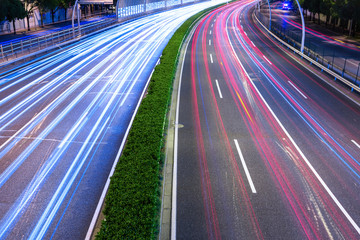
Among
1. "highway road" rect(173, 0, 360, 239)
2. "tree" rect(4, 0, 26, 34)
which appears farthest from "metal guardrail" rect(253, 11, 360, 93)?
"tree" rect(4, 0, 26, 34)

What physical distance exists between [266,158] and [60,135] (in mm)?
9390

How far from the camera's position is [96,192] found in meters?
10.7

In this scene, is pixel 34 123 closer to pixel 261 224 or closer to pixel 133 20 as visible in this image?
pixel 261 224

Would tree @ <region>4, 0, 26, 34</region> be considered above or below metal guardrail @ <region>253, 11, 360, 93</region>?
above

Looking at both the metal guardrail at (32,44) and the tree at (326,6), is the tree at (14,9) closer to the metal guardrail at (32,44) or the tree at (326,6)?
the metal guardrail at (32,44)

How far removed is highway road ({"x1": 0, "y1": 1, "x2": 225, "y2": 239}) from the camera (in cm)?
959

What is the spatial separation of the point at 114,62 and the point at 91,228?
23521 millimetres

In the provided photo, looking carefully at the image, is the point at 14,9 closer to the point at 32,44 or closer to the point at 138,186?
the point at 32,44

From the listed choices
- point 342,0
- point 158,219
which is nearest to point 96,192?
point 158,219

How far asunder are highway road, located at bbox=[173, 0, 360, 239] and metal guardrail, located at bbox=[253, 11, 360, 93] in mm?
1041

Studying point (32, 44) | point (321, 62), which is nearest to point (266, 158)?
point (321, 62)

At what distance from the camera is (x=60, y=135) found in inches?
584

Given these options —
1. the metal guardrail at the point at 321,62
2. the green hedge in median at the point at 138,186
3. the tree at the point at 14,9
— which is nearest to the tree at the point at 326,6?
the metal guardrail at the point at 321,62

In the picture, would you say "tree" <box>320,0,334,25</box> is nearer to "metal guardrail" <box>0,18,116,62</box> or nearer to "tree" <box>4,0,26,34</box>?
"metal guardrail" <box>0,18,116,62</box>
